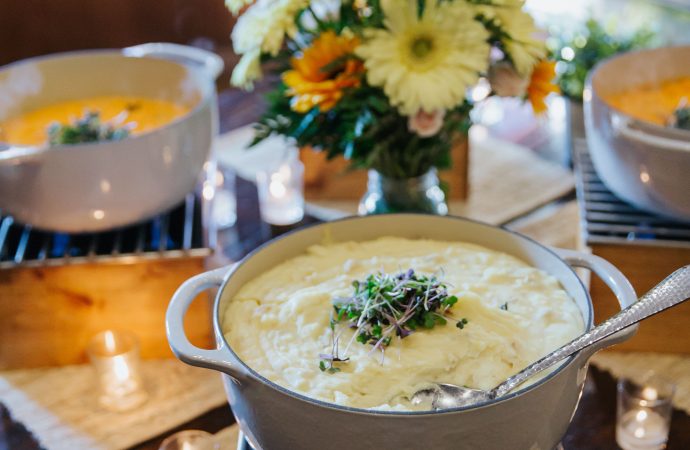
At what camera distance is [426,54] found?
1.25 metres

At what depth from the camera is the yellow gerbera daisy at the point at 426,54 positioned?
3.99ft

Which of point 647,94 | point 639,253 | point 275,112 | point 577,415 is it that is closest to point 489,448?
point 577,415

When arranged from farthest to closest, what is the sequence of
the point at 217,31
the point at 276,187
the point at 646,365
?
1. the point at 217,31
2. the point at 276,187
3. the point at 646,365

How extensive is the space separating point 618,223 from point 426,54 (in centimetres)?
49

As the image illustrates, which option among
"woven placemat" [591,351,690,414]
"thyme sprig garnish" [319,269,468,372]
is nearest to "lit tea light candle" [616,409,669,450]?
"woven placemat" [591,351,690,414]

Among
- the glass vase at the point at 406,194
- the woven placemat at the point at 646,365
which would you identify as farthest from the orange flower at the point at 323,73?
the woven placemat at the point at 646,365

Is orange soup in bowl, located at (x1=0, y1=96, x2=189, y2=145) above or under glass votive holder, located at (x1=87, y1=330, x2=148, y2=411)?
above

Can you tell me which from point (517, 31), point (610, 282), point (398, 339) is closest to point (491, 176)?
point (517, 31)

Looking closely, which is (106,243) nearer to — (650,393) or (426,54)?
(426,54)

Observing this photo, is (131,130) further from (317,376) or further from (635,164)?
(635,164)

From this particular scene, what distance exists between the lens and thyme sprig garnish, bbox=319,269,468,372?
37.7 inches

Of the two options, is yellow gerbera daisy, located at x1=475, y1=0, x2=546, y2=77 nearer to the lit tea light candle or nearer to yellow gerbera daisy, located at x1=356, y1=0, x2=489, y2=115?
yellow gerbera daisy, located at x1=356, y1=0, x2=489, y2=115

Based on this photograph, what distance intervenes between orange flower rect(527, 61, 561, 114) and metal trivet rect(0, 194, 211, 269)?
2.10ft

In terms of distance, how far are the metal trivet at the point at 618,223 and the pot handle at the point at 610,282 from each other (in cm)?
29
